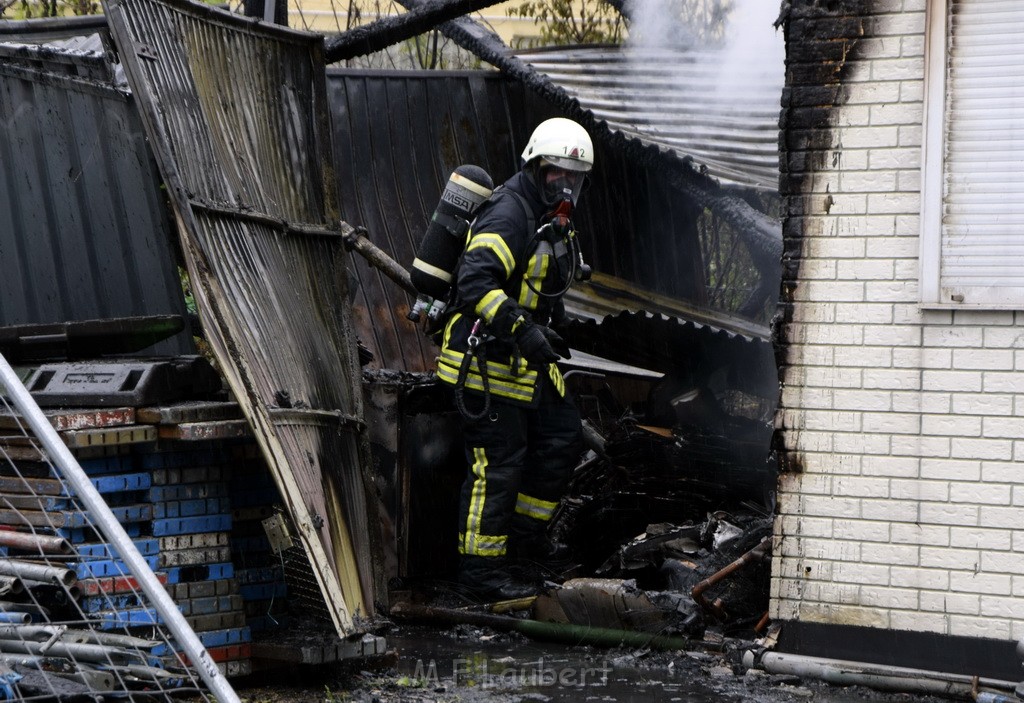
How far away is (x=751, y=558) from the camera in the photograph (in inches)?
235

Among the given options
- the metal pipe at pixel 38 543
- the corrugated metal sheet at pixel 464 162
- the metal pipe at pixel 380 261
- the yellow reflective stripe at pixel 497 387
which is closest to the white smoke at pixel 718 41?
the corrugated metal sheet at pixel 464 162

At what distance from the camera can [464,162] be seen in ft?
28.3

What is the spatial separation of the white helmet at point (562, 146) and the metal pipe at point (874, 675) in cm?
266

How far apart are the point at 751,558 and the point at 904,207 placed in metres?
1.79

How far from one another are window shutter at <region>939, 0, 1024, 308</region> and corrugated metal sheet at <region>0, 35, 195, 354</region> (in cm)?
345

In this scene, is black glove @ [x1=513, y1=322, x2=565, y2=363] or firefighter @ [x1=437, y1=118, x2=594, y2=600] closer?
black glove @ [x1=513, y1=322, x2=565, y2=363]

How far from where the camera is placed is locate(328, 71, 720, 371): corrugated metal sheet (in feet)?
27.3

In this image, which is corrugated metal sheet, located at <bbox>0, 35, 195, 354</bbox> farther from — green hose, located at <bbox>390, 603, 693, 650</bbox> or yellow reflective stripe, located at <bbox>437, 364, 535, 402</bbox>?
green hose, located at <bbox>390, 603, 693, 650</bbox>

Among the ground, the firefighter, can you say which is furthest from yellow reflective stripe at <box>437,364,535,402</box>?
the ground

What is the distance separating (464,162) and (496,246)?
2377mm

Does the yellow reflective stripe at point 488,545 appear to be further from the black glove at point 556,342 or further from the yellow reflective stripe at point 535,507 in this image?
the black glove at point 556,342

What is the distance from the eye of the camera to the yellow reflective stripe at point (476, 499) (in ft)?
21.3

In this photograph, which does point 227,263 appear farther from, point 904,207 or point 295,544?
point 904,207

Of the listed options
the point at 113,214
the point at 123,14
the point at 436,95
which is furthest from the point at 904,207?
the point at 436,95
